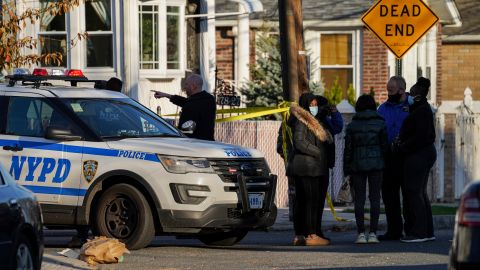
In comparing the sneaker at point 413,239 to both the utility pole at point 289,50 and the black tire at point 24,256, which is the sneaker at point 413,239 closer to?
the utility pole at point 289,50

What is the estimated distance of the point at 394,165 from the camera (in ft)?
55.0

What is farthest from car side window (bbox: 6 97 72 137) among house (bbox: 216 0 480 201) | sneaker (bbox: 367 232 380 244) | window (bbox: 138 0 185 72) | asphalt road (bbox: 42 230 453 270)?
house (bbox: 216 0 480 201)

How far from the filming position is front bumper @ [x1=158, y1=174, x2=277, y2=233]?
14492 millimetres

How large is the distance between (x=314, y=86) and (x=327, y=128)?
13.8 meters

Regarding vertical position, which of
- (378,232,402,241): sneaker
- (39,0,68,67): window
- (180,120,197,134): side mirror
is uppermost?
(39,0,68,67): window

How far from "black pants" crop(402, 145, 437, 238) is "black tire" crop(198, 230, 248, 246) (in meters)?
2.17

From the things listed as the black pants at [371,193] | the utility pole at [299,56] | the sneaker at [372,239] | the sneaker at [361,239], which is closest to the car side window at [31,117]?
the black pants at [371,193]

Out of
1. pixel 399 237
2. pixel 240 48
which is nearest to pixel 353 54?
pixel 240 48

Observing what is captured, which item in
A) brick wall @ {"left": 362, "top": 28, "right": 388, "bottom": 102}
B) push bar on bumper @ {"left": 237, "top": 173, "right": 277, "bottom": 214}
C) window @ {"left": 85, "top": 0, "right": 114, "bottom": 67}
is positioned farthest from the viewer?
brick wall @ {"left": 362, "top": 28, "right": 388, "bottom": 102}

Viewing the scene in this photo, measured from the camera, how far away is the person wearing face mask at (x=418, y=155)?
16234 mm

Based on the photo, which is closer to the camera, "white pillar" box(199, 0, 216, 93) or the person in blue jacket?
the person in blue jacket

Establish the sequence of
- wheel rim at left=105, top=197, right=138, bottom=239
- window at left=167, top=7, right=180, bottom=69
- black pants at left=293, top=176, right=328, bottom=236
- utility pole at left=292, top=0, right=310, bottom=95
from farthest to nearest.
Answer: window at left=167, top=7, right=180, bottom=69 → utility pole at left=292, top=0, right=310, bottom=95 → black pants at left=293, top=176, right=328, bottom=236 → wheel rim at left=105, top=197, right=138, bottom=239

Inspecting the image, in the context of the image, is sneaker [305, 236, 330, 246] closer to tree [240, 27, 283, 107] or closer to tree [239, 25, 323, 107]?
tree [239, 25, 323, 107]

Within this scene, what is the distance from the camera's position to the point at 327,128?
16344 mm
